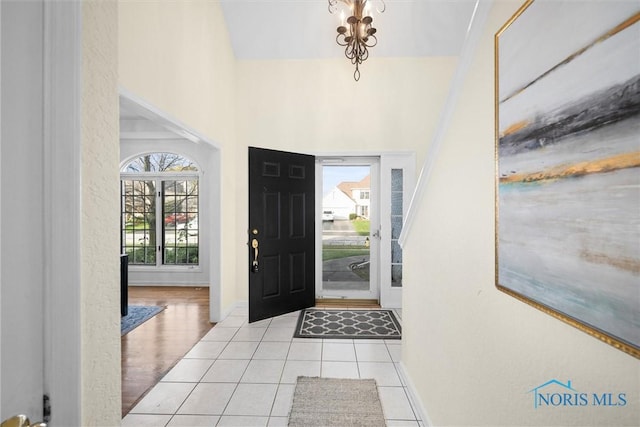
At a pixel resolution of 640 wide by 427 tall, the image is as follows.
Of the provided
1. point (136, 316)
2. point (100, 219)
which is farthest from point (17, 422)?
point (136, 316)

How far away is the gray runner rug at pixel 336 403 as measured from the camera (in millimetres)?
1945

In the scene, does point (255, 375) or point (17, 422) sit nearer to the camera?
point (17, 422)

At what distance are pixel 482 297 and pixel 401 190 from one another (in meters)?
3.29

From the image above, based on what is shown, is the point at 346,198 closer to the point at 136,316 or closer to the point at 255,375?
the point at 255,375

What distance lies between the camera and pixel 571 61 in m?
0.76

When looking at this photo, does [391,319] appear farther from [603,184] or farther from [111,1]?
[111,1]

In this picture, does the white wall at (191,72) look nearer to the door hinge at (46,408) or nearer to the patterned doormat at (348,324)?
the patterned doormat at (348,324)

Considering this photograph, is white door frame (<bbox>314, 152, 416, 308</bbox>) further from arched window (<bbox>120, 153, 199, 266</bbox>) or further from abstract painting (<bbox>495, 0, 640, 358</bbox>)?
abstract painting (<bbox>495, 0, 640, 358</bbox>)

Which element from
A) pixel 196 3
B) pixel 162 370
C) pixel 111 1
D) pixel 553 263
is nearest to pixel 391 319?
pixel 162 370

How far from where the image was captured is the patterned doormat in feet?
10.9

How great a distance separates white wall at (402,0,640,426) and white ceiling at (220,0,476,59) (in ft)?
10.3

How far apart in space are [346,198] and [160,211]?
358cm

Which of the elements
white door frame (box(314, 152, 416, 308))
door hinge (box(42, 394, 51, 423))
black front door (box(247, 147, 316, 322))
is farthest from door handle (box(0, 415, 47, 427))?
white door frame (box(314, 152, 416, 308))

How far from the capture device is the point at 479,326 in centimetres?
127
